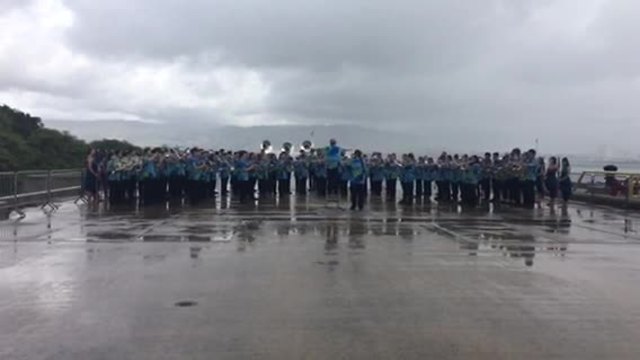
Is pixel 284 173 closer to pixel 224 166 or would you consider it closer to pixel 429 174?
pixel 224 166

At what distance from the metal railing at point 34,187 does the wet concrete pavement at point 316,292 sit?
5.70 metres

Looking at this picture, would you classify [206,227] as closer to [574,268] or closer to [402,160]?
[574,268]

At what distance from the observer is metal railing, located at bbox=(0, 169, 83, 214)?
2275cm

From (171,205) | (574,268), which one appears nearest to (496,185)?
(171,205)

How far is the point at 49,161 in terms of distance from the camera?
46.8 metres

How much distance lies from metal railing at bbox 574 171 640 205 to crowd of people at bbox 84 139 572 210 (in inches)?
74.5

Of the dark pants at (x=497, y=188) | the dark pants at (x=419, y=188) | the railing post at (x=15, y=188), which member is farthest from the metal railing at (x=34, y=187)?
the dark pants at (x=497, y=188)

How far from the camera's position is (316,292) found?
948 centimetres

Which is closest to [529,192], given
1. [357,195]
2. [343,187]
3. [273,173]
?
[357,195]

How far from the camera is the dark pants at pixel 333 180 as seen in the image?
90.2 feet

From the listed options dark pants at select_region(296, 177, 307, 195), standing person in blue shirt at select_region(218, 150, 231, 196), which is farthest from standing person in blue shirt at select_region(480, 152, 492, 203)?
standing person in blue shirt at select_region(218, 150, 231, 196)

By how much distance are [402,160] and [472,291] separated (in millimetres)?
19498

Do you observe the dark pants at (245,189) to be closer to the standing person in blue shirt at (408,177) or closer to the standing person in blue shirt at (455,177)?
the standing person in blue shirt at (408,177)

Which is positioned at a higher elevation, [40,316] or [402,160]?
[402,160]
